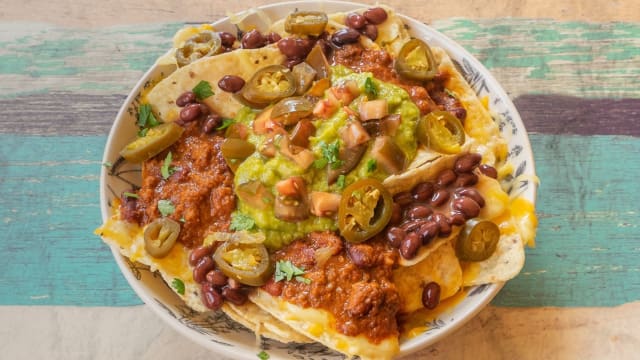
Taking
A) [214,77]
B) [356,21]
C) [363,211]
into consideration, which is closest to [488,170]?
[363,211]

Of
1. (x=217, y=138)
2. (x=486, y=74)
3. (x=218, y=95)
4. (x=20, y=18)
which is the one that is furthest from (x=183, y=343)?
(x=20, y=18)

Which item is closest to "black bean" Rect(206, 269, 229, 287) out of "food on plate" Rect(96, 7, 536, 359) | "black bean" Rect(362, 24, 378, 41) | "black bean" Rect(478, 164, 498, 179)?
"food on plate" Rect(96, 7, 536, 359)

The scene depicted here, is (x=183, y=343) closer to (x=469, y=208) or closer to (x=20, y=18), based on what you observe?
(x=469, y=208)

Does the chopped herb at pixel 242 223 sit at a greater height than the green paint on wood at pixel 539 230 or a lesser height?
greater

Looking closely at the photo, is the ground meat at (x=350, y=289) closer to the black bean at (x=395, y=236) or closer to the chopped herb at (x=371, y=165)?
the black bean at (x=395, y=236)

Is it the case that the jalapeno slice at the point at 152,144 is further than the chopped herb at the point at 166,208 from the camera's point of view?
Yes

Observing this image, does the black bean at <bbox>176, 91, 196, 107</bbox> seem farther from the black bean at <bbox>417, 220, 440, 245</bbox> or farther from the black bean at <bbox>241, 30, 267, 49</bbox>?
the black bean at <bbox>417, 220, 440, 245</bbox>

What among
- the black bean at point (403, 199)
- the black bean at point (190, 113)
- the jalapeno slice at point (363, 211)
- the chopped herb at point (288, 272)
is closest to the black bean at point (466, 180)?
the black bean at point (403, 199)

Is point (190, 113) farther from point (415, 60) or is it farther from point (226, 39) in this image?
point (415, 60)
